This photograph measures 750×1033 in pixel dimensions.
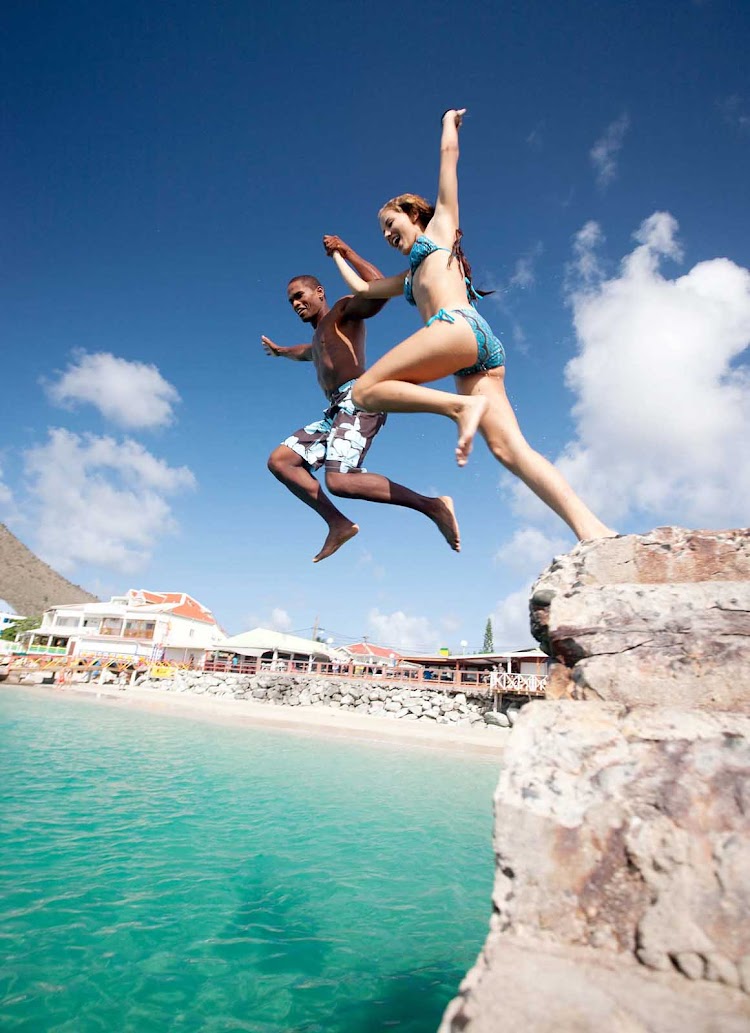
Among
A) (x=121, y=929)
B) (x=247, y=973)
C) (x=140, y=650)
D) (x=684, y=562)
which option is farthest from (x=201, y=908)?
(x=140, y=650)

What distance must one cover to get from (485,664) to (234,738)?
82.4ft

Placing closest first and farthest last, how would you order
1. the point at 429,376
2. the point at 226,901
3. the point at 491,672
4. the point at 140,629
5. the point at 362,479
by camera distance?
the point at 429,376, the point at 362,479, the point at 226,901, the point at 491,672, the point at 140,629

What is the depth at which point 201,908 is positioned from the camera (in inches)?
152

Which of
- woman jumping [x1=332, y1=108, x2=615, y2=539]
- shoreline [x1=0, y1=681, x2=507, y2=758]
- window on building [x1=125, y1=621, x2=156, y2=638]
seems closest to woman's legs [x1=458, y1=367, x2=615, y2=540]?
woman jumping [x1=332, y1=108, x2=615, y2=539]

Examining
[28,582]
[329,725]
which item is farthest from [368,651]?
[28,582]

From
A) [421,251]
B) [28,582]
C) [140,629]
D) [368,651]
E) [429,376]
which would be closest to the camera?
[429,376]

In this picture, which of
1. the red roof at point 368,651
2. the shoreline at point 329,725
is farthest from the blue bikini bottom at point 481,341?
the red roof at point 368,651

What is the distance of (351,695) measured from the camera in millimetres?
28859

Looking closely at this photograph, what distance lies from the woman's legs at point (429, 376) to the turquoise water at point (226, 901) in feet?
9.64

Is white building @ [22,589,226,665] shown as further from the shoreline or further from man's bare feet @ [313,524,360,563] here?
man's bare feet @ [313,524,360,563]

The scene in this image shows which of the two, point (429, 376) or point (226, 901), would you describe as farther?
point (226, 901)

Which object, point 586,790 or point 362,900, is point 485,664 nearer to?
point 362,900

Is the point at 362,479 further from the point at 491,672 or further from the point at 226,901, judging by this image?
the point at 491,672

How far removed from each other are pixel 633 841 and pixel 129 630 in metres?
50.6
